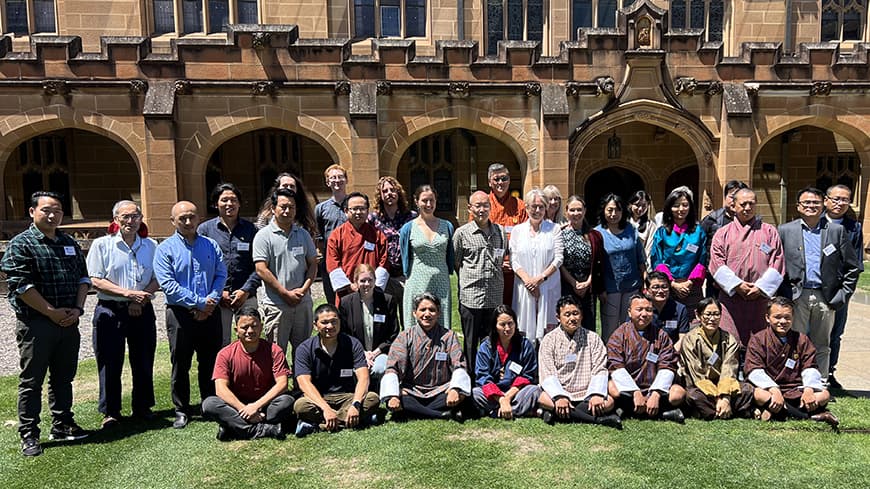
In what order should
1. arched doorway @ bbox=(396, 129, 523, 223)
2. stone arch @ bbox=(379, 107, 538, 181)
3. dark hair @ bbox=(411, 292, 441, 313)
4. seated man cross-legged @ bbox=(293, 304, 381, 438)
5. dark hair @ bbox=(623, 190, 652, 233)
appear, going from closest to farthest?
1. seated man cross-legged @ bbox=(293, 304, 381, 438)
2. dark hair @ bbox=(411, 292, 441, 313)
3. dark hair @ bbox=(623, 190, 652, 233)
4. stone arch @ bbox=(379, 107, 538, 181)
5. arched doorway @ bbox=(396, 129, 523, 223)

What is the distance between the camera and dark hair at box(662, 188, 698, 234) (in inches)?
210

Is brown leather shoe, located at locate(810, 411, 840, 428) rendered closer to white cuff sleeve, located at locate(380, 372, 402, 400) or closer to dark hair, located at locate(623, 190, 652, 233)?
dark hair, located at locate(623, 190, 652, 233)

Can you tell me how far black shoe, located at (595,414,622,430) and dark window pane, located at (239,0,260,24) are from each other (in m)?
13.3

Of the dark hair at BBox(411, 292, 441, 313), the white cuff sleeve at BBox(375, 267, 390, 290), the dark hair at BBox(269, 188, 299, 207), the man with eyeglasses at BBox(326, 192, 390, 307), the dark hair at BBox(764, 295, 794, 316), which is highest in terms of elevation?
the dark hair at BBox(269, 188, 299, 207)

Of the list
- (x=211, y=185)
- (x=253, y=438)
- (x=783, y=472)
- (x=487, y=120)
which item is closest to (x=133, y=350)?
(x=253, y=438)

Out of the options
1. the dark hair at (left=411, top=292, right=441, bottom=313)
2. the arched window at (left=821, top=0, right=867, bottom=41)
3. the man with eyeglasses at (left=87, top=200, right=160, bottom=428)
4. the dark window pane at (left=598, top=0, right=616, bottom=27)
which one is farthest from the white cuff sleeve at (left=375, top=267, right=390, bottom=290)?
the arched window at (left=821, top=0, right=867, bottom=41)

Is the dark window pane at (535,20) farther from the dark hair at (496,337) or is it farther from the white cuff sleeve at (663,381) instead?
the white cuff sleeve at (663,381)

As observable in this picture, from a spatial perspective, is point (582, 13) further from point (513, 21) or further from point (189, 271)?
point (189, 271)

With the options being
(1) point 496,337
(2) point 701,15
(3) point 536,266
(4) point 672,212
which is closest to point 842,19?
(2) point 701,15

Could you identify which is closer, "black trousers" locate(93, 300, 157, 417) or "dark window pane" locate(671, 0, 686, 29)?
"black trousers" locate(93, 300, 157, 417)

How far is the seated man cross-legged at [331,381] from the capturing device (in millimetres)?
4379

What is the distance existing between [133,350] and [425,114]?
27.5 ft

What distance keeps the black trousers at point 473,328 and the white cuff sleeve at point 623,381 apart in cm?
115

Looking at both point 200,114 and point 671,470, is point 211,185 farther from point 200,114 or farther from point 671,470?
point 671,470
